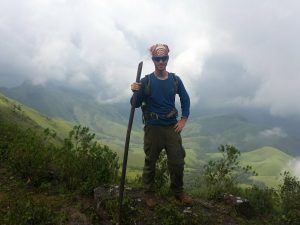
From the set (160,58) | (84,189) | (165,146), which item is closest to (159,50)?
(160,58)

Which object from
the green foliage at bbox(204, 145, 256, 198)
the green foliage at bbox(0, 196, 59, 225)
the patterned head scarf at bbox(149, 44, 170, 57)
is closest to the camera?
the green foliage at bbox(0, 196, 59, 225)

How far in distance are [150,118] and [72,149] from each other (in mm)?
3415

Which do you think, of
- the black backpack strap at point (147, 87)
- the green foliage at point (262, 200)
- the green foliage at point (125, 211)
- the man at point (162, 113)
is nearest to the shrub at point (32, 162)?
the green foliage at point (125, 211)

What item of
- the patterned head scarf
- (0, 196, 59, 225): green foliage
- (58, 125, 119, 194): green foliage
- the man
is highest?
the patterned head scarf

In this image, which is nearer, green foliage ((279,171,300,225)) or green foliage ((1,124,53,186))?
green foliage ((279,171,300,225))

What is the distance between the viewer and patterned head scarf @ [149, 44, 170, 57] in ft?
31.6

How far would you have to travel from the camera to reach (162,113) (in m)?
9.97

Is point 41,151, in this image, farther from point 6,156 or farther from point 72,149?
point 6,156

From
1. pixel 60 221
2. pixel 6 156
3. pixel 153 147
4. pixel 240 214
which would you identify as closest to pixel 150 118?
pixel 153 147

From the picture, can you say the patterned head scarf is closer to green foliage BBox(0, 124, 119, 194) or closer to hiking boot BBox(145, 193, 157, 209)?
green foliage BBox(0, 124, 119, 194)

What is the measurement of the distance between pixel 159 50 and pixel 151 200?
4007 millimetres

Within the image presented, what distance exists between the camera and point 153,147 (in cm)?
1010

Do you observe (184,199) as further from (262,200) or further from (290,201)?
(290,201)

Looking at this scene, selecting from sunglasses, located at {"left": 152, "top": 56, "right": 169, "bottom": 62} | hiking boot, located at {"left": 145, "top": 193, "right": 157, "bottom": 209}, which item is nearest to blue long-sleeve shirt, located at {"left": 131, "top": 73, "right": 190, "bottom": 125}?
sunglasses, located at {"left": 152, "top": 56, "right": 169, "bottom": 62}
